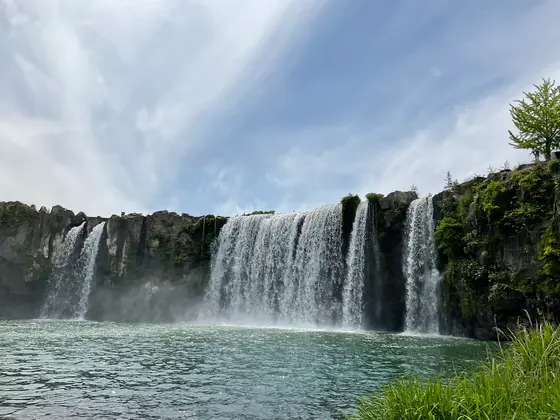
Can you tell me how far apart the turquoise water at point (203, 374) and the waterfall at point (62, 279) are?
2586 centimetres

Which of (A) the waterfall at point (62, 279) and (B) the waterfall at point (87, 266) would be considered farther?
(A) the waterfall at point (62, 279)

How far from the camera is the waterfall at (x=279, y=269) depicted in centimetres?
3509

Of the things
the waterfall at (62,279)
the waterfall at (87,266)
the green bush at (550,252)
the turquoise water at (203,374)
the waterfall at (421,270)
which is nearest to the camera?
the turquoise water at (203,374)

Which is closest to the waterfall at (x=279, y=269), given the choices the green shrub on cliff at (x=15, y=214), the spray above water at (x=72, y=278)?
the spray above water at (x=72, y=278)

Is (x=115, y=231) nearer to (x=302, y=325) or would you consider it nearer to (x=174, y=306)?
(x=174, y=306)

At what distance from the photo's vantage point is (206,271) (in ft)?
144

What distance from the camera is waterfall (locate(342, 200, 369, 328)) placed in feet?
108

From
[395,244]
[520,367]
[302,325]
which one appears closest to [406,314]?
[395,244]

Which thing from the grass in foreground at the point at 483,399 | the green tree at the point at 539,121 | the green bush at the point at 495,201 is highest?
the green tree at the point at 539,121

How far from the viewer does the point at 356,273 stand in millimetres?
33469

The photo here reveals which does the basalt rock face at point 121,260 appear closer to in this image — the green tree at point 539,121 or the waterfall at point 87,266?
the waterfall at point 87,266

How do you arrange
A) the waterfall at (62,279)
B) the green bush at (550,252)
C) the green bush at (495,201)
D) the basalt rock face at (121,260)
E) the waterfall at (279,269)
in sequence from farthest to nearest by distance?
1. the waterfall at (62,279)
2. the basalt rock face at (121,260)
3. the waterfall at (279,269)
4. the green bush at (495,201)
5. the green bush at (550,252)

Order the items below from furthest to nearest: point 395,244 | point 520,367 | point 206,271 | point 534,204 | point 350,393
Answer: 1. point 206,271
2. point 395,244
3. point 534,204
4. point 350,393
5. point 520,367

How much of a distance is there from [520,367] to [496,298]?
20.3 metres
